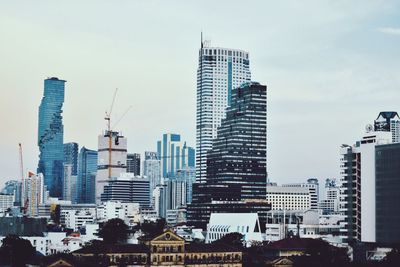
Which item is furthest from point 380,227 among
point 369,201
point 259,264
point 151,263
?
point 151,263

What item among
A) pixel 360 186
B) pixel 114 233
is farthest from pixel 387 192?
pixel 114 233

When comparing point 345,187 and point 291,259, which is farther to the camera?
point 345,187

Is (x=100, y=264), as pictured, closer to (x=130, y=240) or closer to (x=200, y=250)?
(x=200, y=250)

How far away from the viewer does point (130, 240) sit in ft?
627

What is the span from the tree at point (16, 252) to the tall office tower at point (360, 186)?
63985mm

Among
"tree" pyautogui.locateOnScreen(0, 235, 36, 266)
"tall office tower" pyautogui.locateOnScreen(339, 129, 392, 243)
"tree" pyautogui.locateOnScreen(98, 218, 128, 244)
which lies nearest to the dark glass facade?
"tall office tower" pyautogui.locateOnScreen(339, 129, 392, 243)

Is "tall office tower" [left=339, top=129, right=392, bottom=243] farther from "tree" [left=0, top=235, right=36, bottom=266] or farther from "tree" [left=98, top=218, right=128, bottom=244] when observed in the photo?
"tree" [left=0, top=235, right=36, bottom=266]

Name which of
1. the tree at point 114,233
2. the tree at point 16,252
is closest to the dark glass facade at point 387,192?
the tree at point 114,233

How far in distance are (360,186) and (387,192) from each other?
299 inches

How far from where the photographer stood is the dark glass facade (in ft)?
513

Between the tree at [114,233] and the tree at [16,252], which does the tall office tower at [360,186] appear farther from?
the tree at [16,252]

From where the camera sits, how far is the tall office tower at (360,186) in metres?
162

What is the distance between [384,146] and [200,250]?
4735 centimetres

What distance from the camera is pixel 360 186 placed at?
16500 cm
